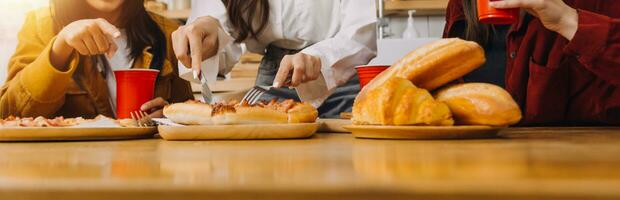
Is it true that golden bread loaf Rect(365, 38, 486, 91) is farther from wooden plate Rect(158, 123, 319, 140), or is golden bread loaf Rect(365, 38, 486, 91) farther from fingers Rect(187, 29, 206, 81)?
A: fingers Rect(187, 29, 206, 81)

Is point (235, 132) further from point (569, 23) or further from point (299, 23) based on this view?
point (299, 23)

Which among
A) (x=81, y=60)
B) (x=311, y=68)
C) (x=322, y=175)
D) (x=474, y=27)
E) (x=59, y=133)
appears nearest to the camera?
(x=322, y=175)

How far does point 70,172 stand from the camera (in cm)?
40

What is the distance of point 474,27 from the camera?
1.56 m

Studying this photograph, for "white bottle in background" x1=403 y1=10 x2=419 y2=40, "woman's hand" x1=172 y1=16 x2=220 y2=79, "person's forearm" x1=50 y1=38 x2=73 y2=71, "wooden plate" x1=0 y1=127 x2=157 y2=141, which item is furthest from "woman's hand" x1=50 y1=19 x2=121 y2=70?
"white bottle in background" x1=403 y1=10 x2=419 y2=40

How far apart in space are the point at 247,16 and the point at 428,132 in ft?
4.51

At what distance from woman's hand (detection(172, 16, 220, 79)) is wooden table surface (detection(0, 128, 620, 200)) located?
0.69 meters

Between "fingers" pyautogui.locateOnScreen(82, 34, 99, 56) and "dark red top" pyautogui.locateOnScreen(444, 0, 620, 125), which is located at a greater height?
"fingers" pyautogui.locateOnScreen(82, 34, 99, 56)

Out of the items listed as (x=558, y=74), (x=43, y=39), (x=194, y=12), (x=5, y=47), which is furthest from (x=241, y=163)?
(x=5, y=47)

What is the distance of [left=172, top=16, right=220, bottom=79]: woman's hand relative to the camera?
1.22 meters

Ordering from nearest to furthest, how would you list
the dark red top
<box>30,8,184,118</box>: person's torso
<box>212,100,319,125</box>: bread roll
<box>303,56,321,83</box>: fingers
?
<box>212,100,319,125</box>: bread roll, <box>303,56,321,83</box>: fingers, the dark red top, <box>30,8,184,118</box>: person's torso

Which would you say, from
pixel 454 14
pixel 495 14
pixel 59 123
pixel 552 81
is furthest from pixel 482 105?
pixel 454 14

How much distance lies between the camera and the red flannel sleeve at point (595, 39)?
1083 millimetres

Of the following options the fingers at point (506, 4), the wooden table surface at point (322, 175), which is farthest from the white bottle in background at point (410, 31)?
the wooden table surface at point (322, 175)
